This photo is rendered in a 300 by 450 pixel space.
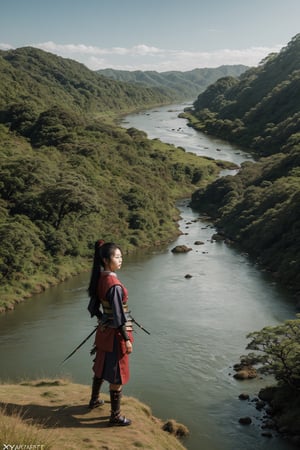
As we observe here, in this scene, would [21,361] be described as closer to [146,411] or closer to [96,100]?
[146,411]

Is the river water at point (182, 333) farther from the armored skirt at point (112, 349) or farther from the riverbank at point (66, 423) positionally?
the armored skirt at point (112, 349)

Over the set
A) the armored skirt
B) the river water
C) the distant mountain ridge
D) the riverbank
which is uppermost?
the distant mountain ridge

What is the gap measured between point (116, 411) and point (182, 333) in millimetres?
24791

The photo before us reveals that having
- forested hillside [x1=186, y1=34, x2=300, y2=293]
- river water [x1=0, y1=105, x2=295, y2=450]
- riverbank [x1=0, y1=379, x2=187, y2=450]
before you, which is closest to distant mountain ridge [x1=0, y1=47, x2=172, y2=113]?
forested hillside [x1=186, y1=34, x2=300, y2=293]

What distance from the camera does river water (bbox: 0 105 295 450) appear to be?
2373 centimetres

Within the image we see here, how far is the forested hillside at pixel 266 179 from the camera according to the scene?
5103 cm

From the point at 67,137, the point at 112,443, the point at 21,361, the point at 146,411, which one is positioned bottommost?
the point at 21,361

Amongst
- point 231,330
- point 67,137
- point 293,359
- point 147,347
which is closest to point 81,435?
point 293,359

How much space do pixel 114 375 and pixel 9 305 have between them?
3248cm

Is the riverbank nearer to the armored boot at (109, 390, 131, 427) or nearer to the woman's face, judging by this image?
the armored boot at (109, 390, 131, 427)

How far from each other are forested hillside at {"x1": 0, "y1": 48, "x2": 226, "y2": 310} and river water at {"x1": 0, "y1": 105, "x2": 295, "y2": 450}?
3722mm

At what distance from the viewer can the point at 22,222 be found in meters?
47.8

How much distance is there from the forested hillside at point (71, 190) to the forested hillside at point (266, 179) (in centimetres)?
854

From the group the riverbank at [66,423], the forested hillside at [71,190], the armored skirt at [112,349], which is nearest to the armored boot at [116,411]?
the riverbank at [66,423]
